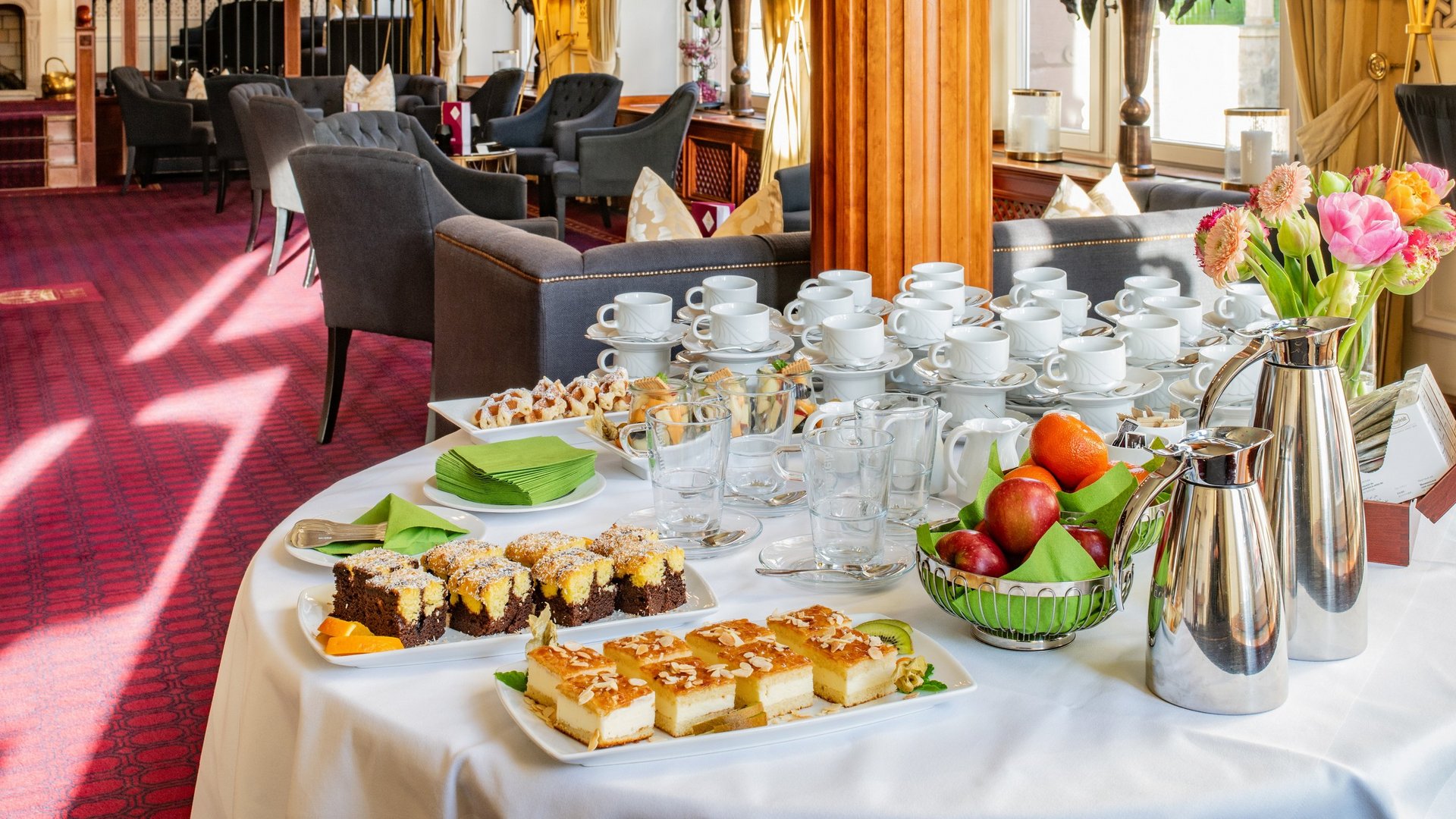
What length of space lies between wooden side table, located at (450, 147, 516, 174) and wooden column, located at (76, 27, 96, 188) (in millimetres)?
4416

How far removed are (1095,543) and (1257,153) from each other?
3.68 meters

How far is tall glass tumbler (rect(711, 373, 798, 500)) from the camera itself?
1656 mm

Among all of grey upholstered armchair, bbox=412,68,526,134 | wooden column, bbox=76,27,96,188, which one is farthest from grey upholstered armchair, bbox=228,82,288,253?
wooden column, bbox=76,27,96,188

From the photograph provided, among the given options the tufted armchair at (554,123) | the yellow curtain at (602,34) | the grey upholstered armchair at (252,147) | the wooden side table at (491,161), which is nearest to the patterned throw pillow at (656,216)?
the wooden side table at (491,161)

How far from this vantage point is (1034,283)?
2.47m

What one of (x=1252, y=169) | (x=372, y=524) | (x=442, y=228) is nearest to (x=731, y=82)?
(x=1252, y=169)

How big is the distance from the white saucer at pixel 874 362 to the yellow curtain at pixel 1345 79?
297 centimetres

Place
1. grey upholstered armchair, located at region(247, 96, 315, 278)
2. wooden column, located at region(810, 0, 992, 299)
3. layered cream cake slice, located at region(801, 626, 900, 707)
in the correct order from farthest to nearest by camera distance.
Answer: grey upholstered armchair, located at region(247, 96, 315, 278) → wooden column, located at region(810, 0, 992, 299) → layered cream cake slice, located at region(801, 626, 900, 707)

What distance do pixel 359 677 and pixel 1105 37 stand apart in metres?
5.44

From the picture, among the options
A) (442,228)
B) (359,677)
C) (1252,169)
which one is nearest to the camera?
(359,677)

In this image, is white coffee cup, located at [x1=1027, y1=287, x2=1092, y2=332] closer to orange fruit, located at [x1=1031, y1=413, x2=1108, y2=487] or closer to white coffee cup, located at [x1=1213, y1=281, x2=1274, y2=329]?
white coffee cup, located at [x1=1213, y1=281, x2=1274, y2=329]

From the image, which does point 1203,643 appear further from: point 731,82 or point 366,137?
point 731,82

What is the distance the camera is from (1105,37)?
5.93 m

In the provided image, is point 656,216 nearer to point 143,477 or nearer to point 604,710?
point 143,477
